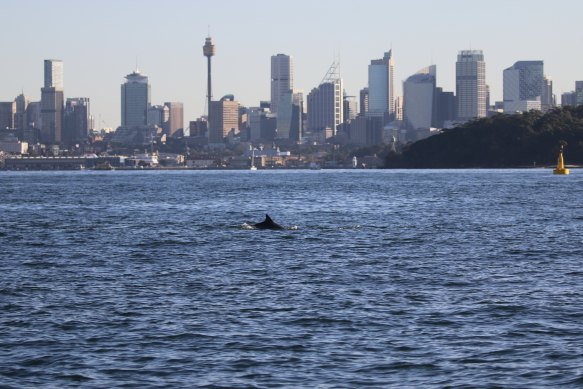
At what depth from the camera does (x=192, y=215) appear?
89562mm

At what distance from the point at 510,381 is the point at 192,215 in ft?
210

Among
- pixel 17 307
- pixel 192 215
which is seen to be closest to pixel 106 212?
pixel 192 215

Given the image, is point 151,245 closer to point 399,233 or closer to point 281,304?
point 399,233

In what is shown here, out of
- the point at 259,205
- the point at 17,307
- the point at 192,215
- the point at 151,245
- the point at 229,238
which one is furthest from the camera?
the point at 259,205

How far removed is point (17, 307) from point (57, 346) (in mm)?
6627

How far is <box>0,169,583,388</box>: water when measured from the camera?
90.9 feet

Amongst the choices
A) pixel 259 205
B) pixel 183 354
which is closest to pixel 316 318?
pixel 183 354

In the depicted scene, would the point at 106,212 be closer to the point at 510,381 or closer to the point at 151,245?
the point at 151,245

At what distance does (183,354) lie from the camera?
96.3 feet

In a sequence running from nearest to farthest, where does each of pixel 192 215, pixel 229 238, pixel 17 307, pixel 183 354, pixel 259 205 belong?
pixel 183 354
pixel 17 307
pixel 229 238
pixel 192 215
pixel 259 205

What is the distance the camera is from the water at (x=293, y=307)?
27.7 metres

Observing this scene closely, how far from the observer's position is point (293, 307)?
36031 mm

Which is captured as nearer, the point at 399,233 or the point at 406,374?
the point at 406,374

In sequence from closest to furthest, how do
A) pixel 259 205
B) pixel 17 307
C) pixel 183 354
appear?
1. pixel 183 354
2. pixel 17 307
3. pixel 259 205
